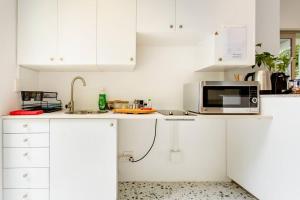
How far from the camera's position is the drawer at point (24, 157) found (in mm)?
1570

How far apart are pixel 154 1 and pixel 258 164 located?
64.8 inches

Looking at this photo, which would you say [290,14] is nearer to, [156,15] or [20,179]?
[156,15]

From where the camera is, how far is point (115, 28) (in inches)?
69.4

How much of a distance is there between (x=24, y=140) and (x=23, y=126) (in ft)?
0.36

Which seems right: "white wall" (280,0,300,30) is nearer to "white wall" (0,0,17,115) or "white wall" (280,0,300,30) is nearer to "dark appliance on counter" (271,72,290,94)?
"dark appliance on counter" (271,72,290,94)

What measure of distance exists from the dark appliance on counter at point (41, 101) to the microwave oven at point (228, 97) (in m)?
1.41

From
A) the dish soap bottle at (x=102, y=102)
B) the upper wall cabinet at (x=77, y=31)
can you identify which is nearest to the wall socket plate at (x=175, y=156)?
the dish soap bottle at (x=102, y=102)

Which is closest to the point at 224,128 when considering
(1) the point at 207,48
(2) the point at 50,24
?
(1) the point at 207,48

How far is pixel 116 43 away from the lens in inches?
69.4

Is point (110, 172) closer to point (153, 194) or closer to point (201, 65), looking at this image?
point (153, 194)

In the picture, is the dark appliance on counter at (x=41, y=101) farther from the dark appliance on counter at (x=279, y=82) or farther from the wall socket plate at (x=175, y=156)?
the dark appliance on counter at (x=279, y=82)

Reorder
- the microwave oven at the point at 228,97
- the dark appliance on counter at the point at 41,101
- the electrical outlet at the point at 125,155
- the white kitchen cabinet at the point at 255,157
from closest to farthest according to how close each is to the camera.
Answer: the white kitchen cabinet at the point at 255,157
the microwave oven at the point at 228,97
the dark appliance on counter at the point at 41,101
the electrical outlet at the point at 125,155

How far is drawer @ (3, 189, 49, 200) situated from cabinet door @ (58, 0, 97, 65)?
1.08 meters

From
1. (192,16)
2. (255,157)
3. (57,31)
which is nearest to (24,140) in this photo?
(57,31)
